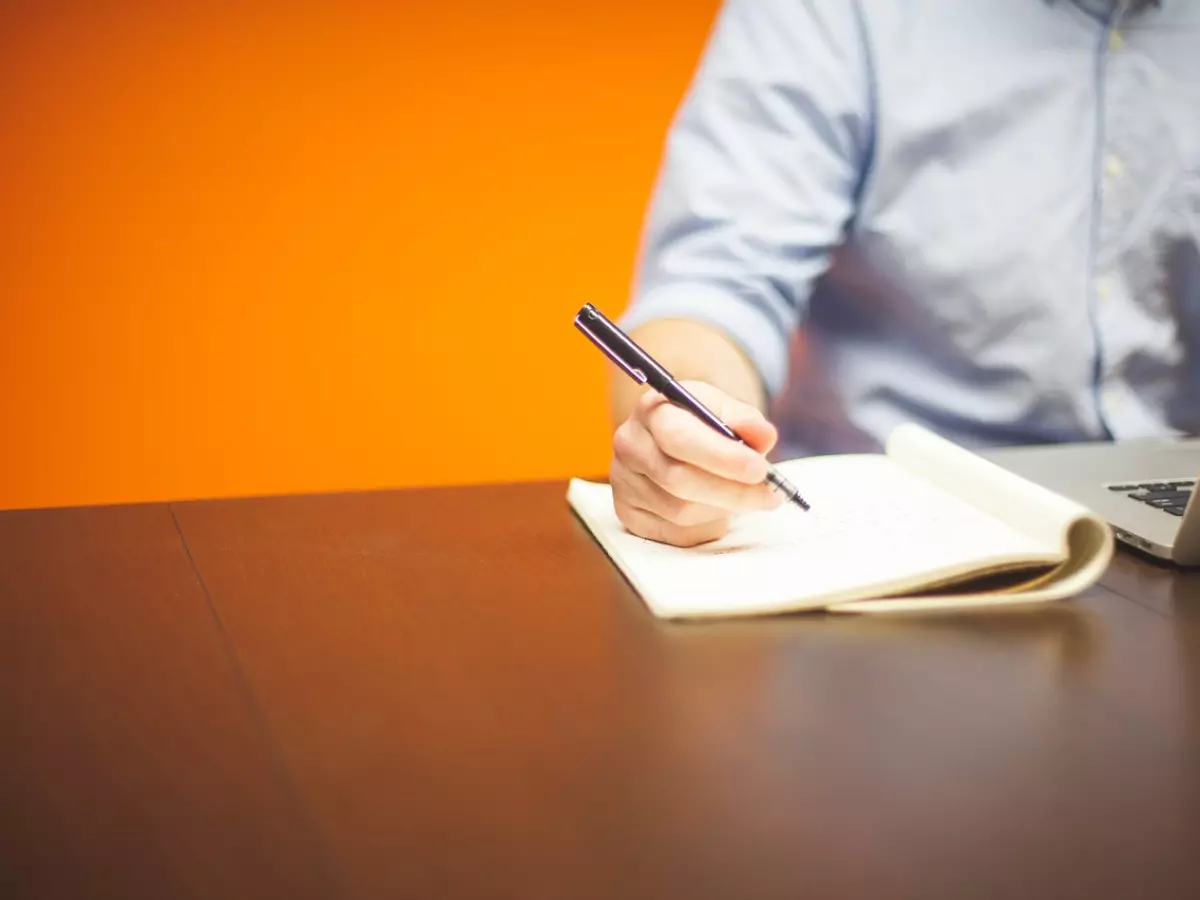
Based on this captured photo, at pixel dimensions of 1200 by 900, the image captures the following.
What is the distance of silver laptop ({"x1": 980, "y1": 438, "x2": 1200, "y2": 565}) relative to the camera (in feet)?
2.07

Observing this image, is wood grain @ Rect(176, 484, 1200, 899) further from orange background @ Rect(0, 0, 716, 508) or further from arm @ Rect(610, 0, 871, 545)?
orange background @ Rect(0, 0, 716, 508)

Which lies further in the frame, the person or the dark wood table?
the person

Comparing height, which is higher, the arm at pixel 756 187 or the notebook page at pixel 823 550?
the arm at pixel 756 187

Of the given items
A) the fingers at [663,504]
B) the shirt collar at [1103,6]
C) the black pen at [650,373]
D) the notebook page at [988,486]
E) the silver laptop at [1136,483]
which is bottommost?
the silver laptop at [1136,483]

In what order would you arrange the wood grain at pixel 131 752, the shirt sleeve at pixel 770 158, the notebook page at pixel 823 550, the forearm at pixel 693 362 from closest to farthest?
the wood grain at pixel 131 752 < the notebook page at pixel 823 550 < the forearm at pixel 693 362 < the shirt sleeve at pixel 770 158

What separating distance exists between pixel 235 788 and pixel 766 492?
34 cm

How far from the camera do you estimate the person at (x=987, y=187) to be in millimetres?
1078

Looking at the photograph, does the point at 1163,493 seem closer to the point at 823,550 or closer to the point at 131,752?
the point at 823,550

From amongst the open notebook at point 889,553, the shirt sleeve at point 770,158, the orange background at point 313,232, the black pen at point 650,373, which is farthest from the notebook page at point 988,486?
the orange background at point 313,232

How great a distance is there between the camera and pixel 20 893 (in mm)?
324

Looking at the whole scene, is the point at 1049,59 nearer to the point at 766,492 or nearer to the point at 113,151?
the point at 766,492

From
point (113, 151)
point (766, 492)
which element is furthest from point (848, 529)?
point (113, 151)

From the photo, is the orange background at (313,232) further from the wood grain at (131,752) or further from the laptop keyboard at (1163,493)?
the laptop keyboard at (1163,493)

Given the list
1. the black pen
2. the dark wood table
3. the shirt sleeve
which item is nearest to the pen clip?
the black pen
